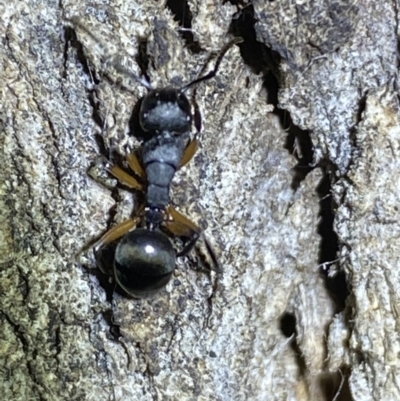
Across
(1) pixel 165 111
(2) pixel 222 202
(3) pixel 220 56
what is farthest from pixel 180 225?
(3) pixel 220 56

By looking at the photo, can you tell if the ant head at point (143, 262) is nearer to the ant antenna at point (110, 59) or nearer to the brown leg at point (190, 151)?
the brown leg at point (190, 151)

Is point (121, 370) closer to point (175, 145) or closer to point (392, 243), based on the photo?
point (175, 145)

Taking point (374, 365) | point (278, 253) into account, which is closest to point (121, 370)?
point (278, 253)

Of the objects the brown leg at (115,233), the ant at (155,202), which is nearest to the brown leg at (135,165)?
the ant at (155,202)

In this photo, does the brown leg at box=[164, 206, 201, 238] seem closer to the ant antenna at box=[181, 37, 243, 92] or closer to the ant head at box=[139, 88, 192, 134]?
the ant head at box=[139, 88, 192, 134]

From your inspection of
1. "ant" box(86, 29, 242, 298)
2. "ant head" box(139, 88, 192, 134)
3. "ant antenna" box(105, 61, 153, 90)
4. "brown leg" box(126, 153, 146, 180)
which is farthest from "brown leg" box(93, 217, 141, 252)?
"ant antenna" box(105, 61, 153, 90)

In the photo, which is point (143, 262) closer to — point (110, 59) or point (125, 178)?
point (125, 178)
